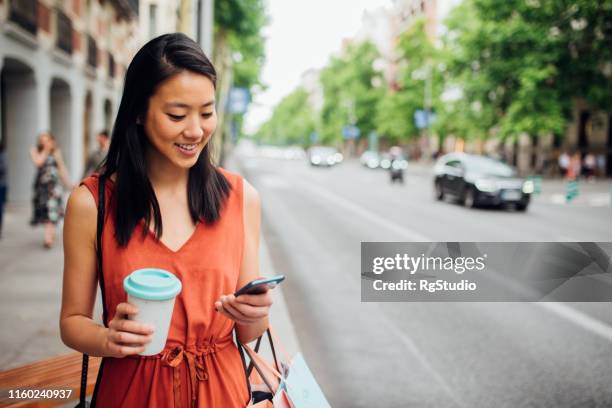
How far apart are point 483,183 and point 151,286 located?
1640 centimetres

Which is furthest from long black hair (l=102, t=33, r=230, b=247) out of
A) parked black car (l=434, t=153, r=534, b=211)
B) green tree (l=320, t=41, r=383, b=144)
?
green tree (l=320, t=41, r=383, b=144)

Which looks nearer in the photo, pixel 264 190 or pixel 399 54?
pixel 264 190

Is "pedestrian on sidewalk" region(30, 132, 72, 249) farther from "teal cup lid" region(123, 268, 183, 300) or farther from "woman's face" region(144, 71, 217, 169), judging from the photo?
"teal cup lid" region(123, 268, 183, 300)

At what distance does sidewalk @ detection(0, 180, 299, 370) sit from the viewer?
4.53 meters

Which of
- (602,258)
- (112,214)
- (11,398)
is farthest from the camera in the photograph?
(602,258)

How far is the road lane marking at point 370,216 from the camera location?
11.1 meters

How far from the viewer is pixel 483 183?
16.9m

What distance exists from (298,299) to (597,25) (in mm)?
30176

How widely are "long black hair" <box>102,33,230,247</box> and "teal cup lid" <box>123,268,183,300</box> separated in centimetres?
27

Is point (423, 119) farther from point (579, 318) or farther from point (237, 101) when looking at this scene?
point (579, 318)

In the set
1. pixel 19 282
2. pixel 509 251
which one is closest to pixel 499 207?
pixel 509 251

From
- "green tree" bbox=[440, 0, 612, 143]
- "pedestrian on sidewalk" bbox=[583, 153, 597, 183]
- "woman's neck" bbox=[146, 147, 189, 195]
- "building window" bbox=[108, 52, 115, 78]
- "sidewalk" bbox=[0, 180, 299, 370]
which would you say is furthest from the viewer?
"pedestrian on sidewalk" bbox=[583, 153, 597, 183]

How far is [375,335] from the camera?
5.44 m

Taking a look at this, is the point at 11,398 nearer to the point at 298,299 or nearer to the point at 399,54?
the point at 298,299
